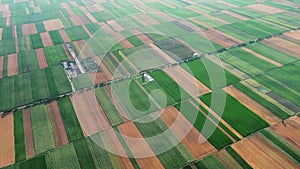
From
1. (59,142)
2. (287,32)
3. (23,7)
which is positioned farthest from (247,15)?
(23,7)

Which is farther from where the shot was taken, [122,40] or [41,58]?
[122,40]

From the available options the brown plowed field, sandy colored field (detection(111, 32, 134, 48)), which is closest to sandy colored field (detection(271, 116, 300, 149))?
the brown plowed field

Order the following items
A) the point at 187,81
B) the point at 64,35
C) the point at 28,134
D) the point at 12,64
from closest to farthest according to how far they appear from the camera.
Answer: the point at 28,134 → the point at 187,81 → the point at 12,64 → the point at 64,35

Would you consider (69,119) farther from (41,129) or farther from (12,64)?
(12,64)

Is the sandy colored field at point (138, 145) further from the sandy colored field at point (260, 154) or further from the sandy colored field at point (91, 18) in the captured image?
the sandy colored field at point (91, 18)

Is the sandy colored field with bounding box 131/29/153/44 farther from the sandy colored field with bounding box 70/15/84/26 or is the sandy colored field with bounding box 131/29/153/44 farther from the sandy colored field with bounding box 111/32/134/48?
the sandy colored field with bounding box 70/15/84/26

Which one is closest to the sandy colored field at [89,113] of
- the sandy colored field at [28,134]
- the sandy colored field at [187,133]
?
the sandy colored field at [28,134]

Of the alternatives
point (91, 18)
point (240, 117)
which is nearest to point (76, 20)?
point (91, 18)

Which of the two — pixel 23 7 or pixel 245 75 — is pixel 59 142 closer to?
pixel 245 75
